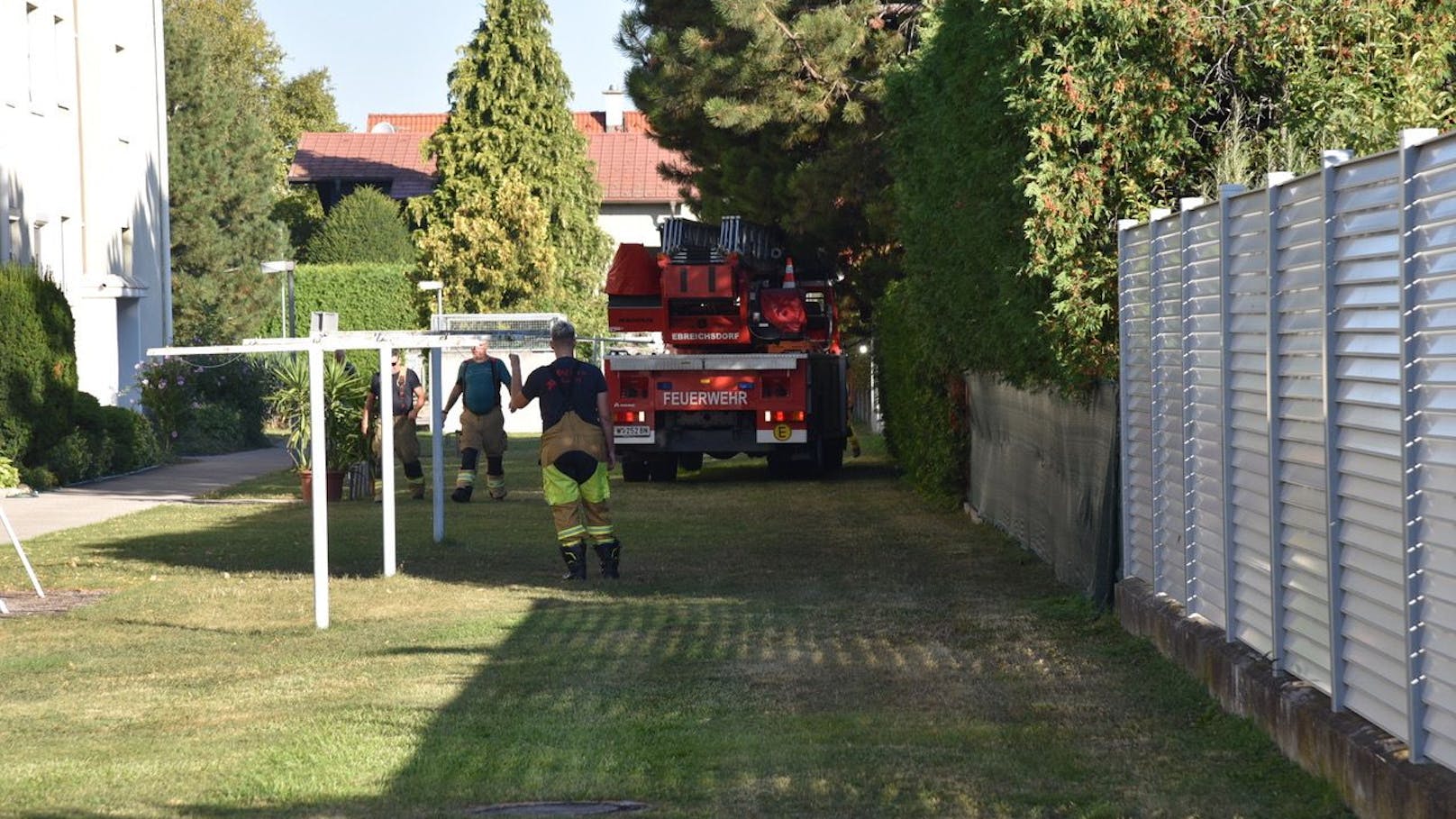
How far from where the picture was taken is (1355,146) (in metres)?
11.8

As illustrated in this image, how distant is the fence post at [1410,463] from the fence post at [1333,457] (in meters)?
0.75

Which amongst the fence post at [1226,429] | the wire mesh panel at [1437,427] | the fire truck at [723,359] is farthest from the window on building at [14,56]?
the wire mesh panel at [1437,427]

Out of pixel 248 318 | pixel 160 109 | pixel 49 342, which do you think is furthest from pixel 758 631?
pixel 248 318

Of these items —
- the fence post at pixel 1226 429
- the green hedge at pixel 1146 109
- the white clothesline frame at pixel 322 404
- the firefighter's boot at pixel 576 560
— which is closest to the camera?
the fence post at pixel 1226 429

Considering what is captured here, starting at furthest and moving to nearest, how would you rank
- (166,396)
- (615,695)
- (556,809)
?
(166,396), (615,695), (556,809)

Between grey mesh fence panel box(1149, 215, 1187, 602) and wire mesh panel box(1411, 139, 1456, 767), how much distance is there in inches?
141

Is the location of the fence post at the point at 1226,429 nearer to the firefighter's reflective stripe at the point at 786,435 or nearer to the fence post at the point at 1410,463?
the fence post at the point at 1410,463

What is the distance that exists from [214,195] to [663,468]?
3159 centimetres

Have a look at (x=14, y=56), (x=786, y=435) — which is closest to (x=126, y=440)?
(x=14, y=56)

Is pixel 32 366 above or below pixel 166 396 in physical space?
above

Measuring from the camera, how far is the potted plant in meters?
21.9

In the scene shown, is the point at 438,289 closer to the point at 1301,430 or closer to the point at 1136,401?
the point at 1136,401

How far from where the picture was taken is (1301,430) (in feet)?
22.3

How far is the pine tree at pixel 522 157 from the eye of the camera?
186ft
